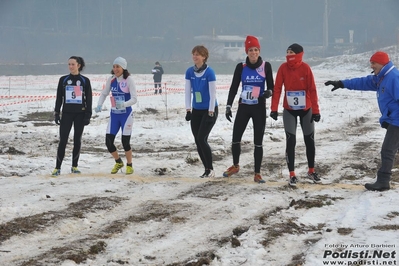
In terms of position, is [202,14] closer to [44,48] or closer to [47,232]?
[44,48]

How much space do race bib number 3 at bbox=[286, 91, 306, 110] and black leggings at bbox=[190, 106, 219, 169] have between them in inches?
45.8

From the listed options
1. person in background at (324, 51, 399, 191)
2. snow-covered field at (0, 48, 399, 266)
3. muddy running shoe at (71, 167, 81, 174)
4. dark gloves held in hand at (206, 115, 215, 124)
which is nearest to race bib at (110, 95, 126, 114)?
snow-covered field at (0, 48, 399, 266)

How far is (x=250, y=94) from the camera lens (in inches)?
331

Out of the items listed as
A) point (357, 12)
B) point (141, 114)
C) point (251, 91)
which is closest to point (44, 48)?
point (357, 12)

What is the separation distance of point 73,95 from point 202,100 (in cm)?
201

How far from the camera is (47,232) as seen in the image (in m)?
5.52

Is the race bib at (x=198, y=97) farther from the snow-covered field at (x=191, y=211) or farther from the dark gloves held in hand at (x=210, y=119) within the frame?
the snow-covered field at (x=191, y=211)

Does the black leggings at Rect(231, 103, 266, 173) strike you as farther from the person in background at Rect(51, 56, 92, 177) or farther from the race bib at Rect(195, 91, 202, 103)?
the person in background at Rect(51, 56, 92, 177)

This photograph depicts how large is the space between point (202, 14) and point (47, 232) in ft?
372

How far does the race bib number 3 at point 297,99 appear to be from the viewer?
8109mm

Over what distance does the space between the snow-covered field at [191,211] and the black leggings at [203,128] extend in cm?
40

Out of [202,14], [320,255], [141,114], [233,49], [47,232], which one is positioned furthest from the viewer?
[202,14]

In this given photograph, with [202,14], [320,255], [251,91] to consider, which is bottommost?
[320,255]

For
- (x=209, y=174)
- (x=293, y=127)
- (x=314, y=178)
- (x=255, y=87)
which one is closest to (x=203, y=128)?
(x=209, y=174)
